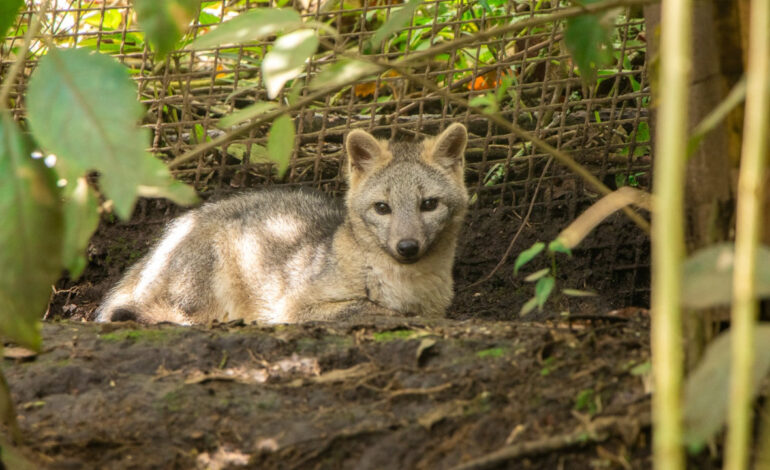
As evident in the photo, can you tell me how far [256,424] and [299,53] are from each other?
4.10 ft

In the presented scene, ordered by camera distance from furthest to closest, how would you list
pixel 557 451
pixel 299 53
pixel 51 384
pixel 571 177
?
pixel 571 177 → pixel 51 384 → pixel 557 451 → pixel 299 53

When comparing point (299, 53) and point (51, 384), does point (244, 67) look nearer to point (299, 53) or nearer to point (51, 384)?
point (51, 384)

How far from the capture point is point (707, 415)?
1.38 m

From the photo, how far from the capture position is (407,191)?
18.4 feet

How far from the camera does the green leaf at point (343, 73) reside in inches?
73.1

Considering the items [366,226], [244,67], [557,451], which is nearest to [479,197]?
[366,226]

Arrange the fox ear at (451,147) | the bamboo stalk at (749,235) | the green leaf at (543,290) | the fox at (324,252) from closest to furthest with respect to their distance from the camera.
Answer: the bamboo stalk at (749,235) → the green leaf at (543,290) → the fox at (324,252) → the fox ear at (451,147)

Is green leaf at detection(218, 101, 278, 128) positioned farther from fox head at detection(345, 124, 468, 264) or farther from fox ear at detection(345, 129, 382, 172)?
fox ear at detection(345, 129, 382, 172)

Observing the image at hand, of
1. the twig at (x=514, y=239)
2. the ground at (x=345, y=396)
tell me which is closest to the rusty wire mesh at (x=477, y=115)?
Result: the twig at (x=514, y=239)

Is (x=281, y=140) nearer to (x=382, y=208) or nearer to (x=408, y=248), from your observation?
(x=408, y=248)

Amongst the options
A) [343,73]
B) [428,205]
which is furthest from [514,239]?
[343,73]

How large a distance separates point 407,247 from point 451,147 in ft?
3.17

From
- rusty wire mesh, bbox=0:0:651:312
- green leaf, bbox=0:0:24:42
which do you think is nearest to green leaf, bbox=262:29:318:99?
green leaf, bbox=0:0:24:42

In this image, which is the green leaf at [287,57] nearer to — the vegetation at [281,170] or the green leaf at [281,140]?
the vegetation at [281,170]
